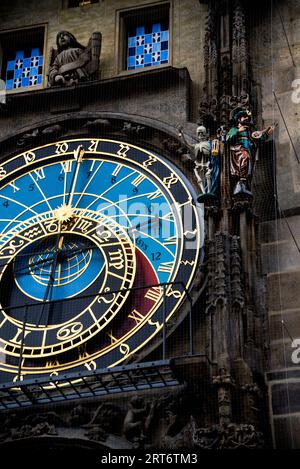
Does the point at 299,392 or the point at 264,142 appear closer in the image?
the point at 299,392

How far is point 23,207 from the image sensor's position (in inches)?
611

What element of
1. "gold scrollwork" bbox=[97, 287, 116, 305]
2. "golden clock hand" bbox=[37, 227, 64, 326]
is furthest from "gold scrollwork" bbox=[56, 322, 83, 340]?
"gold scrollwork" bbox=[97, 287, 116, 305]

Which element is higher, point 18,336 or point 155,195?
point 155,195

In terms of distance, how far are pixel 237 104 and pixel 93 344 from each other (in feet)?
10.5

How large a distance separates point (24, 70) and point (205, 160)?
3354 millimetres

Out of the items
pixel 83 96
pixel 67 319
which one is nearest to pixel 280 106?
pixel 83 96

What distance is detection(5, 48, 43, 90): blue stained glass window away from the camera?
16953 mm

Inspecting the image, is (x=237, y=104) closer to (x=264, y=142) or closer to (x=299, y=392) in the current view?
(x=264, y=142)

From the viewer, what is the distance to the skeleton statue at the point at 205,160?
14.6m

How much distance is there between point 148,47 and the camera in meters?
16.7

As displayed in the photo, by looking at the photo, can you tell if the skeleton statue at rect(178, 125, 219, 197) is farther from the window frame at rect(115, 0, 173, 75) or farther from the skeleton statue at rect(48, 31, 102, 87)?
the skeleton statue at rect(48, 31, 102, 87)

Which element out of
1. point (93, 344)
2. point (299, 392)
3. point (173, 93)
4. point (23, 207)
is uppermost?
point (173, 93)

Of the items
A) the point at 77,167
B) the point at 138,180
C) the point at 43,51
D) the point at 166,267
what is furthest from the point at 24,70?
the point at 166,267

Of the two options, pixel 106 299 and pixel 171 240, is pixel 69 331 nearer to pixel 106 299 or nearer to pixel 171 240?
pixel 106 299
